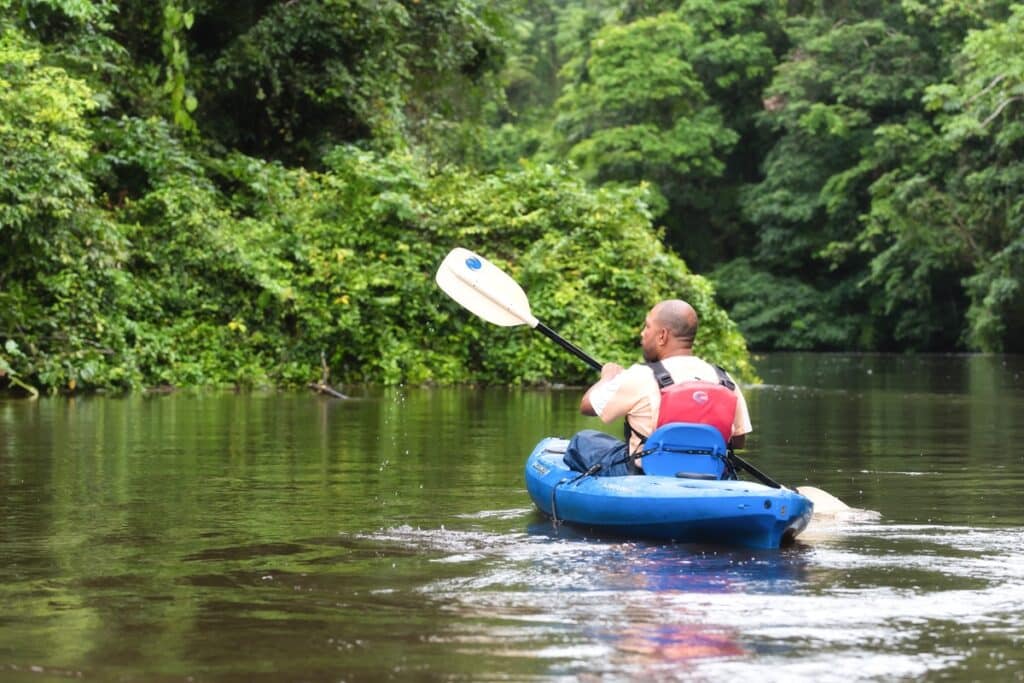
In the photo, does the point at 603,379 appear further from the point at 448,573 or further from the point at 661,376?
the point at 448,573

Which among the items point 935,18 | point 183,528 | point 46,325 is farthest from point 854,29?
point 183,528

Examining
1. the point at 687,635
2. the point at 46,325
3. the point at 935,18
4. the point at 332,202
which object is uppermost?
the point at 935,18

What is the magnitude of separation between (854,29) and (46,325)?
30.8m

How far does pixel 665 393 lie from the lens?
7.53m

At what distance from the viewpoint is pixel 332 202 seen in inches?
901

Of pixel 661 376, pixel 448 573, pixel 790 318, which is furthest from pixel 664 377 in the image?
pixel 790 318

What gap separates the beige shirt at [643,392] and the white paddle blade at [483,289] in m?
2.67

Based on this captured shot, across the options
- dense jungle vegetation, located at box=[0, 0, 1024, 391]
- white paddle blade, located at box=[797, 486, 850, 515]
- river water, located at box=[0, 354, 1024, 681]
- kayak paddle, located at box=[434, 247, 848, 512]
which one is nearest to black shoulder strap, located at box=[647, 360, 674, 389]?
river water, located at box=[0, 354, 1024, 681]

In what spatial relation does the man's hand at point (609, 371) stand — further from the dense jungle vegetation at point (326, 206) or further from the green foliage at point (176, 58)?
the green foliage at point (176, 58)

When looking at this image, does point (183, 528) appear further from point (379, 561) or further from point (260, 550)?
point (379, 561)

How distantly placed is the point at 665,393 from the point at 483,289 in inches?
117

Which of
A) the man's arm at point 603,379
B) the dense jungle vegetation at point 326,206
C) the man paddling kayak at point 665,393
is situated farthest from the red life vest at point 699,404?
the dense jungle vegetation at point 326,206

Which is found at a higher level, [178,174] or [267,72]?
[267,72]

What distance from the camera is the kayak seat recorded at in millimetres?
7461
